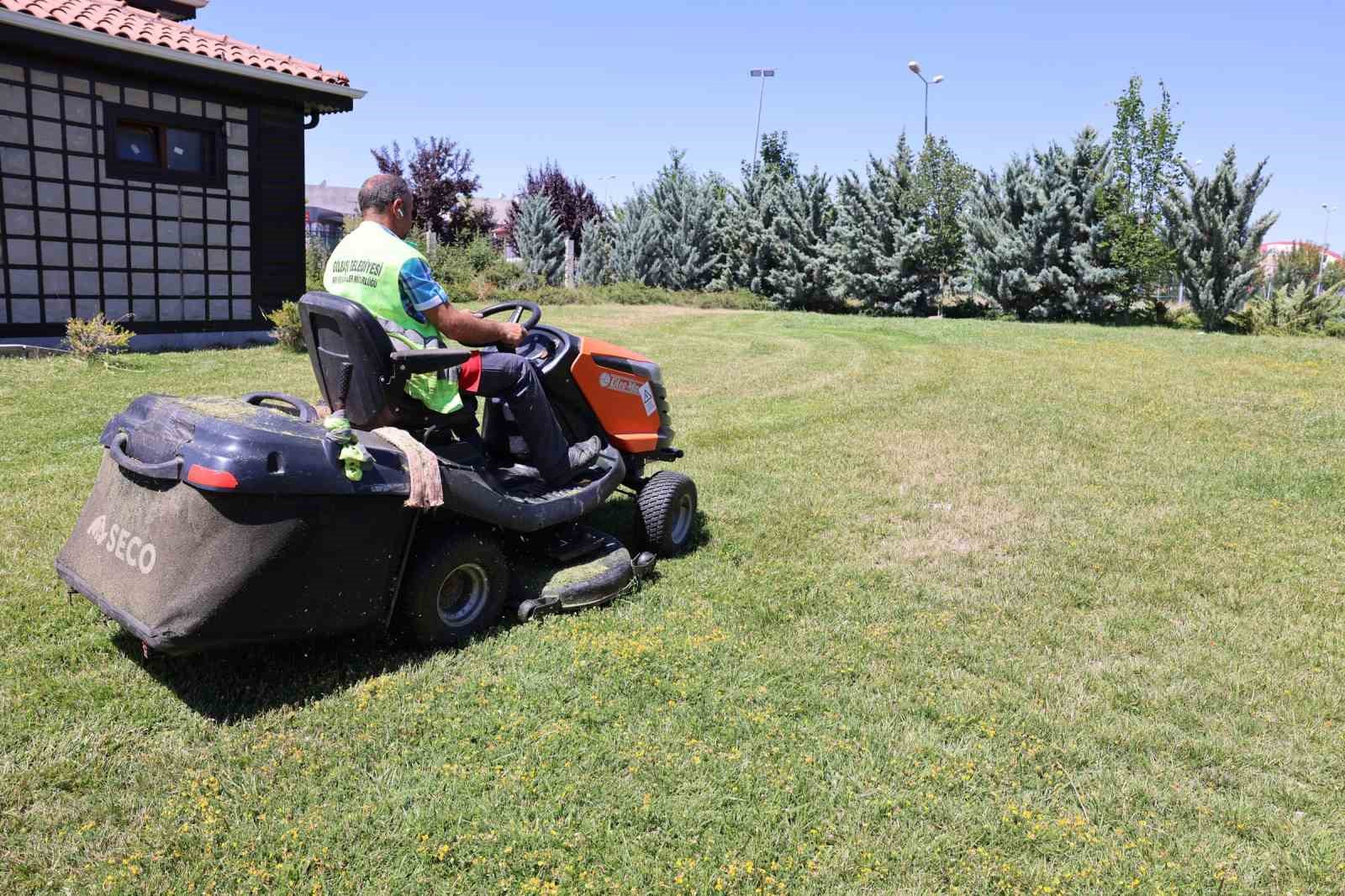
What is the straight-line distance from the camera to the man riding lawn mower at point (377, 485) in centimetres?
324

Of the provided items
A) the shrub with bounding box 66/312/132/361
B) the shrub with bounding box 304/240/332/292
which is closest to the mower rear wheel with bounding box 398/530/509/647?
the shrub with bounding box 66/312/132/361

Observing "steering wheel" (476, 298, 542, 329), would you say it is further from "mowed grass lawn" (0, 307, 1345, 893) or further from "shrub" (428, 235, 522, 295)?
"shrub" (428, 235, 522, 295)

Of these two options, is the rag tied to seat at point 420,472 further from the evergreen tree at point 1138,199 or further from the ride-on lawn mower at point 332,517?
the evergreen tree at point 1138,199

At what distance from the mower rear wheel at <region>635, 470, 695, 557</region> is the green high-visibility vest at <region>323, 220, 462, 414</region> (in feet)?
5.03

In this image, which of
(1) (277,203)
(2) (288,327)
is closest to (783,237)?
(1) (277,203)

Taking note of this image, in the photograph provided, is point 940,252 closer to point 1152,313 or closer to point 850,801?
point 1152,313

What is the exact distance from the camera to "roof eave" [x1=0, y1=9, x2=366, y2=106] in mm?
10188

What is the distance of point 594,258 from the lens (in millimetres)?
29250

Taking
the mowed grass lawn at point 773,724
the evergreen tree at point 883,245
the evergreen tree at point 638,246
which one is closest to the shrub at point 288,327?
the mowed grass lawn at point 773,724

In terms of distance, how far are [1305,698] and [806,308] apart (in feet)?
72.3

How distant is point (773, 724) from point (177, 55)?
36.4 feet

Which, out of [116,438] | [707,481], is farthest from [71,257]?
[116,438]

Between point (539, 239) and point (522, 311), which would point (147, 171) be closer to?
point (522, 311)

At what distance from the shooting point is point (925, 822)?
10.2 feet
